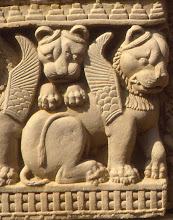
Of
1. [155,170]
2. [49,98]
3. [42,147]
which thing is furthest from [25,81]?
[155,170]

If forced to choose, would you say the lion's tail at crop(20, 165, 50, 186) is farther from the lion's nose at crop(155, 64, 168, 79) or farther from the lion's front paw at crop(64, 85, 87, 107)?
the lion's nose at crop(155, 64, 168, 79)

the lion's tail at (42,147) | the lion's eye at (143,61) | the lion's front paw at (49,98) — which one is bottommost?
the lion's tail at (42,147)

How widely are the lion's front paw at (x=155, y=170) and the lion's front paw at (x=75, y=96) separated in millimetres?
505

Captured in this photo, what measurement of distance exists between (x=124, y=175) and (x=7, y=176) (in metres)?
0.63

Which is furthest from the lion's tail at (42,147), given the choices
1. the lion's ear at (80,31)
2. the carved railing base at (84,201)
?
the lion's ear at (80,31)

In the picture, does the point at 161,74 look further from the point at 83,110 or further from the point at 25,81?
the point at 25,81

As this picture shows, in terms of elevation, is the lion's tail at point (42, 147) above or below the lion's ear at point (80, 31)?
below

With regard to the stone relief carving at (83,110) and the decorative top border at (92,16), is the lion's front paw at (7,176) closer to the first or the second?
the stone relief carving at (83,110)

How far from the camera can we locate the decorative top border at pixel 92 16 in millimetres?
2971

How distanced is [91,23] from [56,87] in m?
0.39

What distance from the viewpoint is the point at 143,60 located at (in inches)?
115

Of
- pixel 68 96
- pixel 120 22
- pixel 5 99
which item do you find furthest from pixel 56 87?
pixel 120 22

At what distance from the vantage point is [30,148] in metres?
2.97

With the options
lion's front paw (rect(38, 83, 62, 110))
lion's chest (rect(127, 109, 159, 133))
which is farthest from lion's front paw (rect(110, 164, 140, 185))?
lion's front paw (rect(38, 83, 62, 110))
